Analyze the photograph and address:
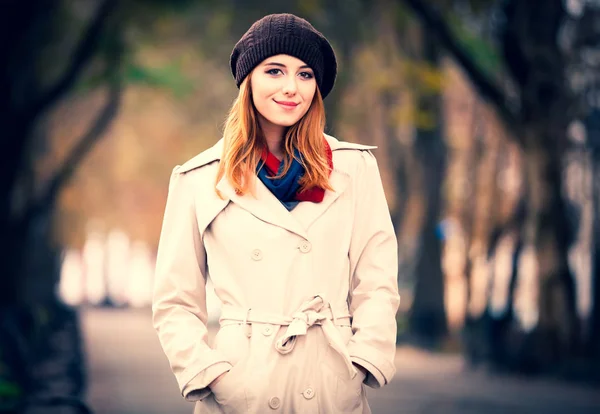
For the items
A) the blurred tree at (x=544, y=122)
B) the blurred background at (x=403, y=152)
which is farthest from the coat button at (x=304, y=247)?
the blurred tree at (x=544, y=122)

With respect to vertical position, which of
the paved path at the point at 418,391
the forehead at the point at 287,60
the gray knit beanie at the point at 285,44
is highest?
the gray knit beanie at the point at 285,44

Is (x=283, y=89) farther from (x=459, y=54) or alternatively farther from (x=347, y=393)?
(x=459, y=54)

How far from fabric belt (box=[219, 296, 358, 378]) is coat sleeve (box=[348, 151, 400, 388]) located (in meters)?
0.06

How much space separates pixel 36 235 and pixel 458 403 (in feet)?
53.9

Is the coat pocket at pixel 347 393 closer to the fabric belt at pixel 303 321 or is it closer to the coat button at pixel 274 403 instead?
the fabric belt at pixel 303 321

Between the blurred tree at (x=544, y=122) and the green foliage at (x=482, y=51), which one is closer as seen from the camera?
the blurred tree at (x=544, y=122)

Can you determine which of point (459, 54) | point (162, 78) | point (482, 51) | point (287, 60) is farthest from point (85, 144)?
point (287, 60)

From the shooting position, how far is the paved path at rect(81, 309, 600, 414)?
12898 mm

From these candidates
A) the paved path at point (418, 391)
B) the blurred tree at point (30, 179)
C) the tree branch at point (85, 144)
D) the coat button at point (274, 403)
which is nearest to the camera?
the coat button at point (274, 403)

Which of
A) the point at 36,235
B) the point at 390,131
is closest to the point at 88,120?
the point at 36,235

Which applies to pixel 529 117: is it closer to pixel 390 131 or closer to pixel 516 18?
pixel 516 18

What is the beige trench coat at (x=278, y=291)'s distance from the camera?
3.77 m

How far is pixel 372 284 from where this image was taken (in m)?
3.91

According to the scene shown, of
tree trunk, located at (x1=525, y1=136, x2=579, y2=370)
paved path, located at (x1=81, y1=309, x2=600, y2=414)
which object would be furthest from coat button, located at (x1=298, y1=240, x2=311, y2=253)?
tree trunk, located at (x1=525, y1=136, x2=579, y2=370)
